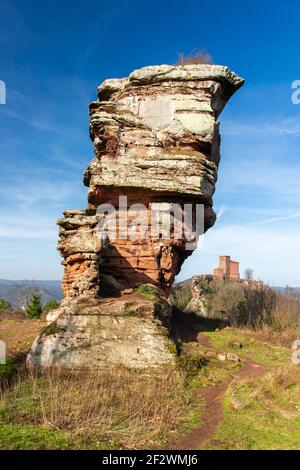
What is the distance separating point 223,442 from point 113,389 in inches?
105

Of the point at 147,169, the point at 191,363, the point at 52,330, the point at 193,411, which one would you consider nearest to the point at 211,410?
the point at 193,411

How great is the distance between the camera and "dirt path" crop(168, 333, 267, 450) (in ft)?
19.1

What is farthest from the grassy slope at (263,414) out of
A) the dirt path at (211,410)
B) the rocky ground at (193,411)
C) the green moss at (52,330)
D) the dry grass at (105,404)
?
the green moss at (52,330)

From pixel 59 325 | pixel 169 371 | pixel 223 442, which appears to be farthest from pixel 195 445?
pixel 59 325

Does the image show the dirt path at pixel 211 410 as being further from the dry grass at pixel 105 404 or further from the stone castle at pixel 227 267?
the stone castle at pixel 227 267

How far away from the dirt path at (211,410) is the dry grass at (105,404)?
1.15 feet

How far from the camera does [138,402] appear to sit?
696 centimetres

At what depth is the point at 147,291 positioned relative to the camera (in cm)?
1296

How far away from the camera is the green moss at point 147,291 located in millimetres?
12289

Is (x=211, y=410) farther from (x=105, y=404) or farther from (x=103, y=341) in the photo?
(x=103, y=341)

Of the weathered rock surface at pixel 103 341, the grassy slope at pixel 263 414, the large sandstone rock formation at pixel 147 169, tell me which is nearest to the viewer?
the grassy slope at pixel 263 414

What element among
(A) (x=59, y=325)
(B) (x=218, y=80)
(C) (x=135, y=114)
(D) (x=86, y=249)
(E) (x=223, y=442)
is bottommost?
(E) (x=223, y=442)

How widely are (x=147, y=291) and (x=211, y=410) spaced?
19.3 feet

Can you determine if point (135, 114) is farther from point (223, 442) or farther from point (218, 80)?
point (223, 442)
